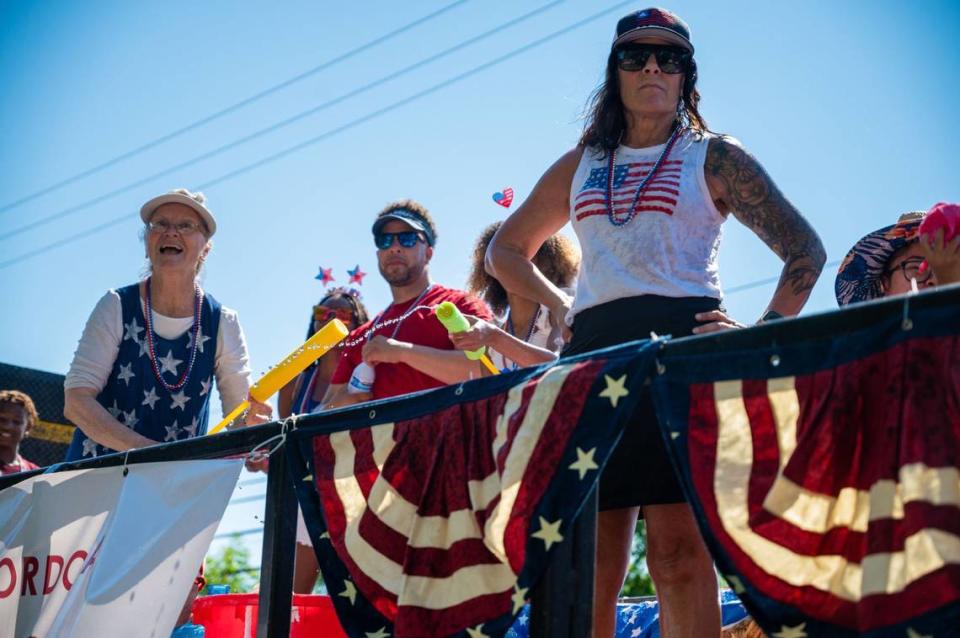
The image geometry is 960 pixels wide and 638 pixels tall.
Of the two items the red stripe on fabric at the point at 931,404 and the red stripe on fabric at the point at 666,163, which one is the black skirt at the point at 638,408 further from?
the red stripe on fabric at the point at 931,404

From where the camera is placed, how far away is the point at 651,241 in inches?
118

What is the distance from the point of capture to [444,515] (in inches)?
102

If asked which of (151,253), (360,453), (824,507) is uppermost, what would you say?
(151,253)

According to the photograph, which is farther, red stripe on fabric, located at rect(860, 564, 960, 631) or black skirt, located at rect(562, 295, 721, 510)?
black skirt, located at rect(562, 295, 721, 510)

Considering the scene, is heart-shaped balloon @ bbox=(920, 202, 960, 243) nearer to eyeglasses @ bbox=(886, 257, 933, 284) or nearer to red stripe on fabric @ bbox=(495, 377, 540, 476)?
eyeglasses @ bbox=(886, 257, 933, 284)

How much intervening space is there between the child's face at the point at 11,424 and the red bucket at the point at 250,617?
300 cm

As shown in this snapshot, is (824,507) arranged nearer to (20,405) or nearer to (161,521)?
(161,521)

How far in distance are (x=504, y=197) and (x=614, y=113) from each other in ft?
5.26

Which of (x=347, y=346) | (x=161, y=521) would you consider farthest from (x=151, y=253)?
(x=161, y=521)

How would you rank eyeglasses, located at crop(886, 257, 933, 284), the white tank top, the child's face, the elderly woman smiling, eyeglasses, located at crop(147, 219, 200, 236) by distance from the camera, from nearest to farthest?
the white tank top → eyeglasses, located at crop(886, 257, 933, 284) → the elderly woman smiling → eyeglasses, located at crop(147, 219, 200, 236) → the child's face

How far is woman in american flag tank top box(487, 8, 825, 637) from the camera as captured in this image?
2742 millimetres

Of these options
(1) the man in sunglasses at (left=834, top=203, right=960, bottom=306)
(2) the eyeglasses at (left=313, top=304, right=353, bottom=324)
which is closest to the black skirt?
(1) the man in sunglasses at (left=834, top=203, right=960, bottom=306)

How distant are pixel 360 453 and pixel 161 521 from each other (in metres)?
0.76

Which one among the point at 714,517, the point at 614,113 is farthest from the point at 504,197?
the point at 714,517
